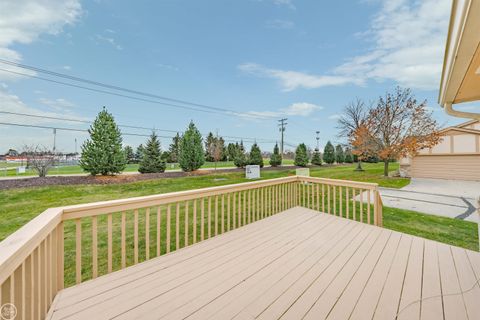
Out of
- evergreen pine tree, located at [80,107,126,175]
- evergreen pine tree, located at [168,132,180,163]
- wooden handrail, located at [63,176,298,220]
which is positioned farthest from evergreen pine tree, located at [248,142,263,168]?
wooden handrail, located at [63,176,298,220]

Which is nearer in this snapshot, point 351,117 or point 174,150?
point 351,117

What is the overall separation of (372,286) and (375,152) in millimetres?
12171

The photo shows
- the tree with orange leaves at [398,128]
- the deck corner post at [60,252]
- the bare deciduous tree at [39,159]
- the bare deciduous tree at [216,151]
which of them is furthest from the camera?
the bare deciduous tree at [216,151]

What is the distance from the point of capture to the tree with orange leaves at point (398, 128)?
1027cm

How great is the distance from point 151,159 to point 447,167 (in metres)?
18.2

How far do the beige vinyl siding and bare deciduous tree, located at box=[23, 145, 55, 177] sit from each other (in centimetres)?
2069

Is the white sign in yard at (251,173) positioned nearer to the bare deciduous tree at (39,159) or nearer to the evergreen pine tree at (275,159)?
the evergreen pine tree at (275,159)

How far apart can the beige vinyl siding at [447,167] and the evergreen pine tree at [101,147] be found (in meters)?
17.1

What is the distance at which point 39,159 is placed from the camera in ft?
32.5

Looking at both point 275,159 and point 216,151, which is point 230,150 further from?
point 275,159

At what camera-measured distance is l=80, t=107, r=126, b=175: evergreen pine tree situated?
9.05 m

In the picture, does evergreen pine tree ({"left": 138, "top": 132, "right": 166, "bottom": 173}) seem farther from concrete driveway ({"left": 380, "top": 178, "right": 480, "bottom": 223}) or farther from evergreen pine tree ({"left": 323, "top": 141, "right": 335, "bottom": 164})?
evergreen pine tree ({"left": 323, "top": 141, "right": 335, "bottom": 164})

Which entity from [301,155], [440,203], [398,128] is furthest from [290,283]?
[301,155]

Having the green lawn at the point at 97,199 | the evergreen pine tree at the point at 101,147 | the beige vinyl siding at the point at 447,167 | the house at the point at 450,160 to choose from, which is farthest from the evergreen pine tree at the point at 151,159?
the beige vinyl siding at the point at 447,167
